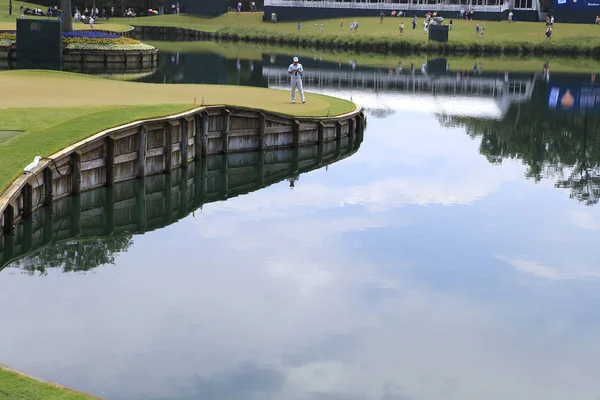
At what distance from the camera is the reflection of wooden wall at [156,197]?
32938mm

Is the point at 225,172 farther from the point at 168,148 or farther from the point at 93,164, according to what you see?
the point at 93,164

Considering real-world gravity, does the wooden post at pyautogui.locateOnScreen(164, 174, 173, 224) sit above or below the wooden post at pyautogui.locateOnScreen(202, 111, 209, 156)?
below

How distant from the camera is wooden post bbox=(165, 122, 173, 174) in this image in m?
41.1

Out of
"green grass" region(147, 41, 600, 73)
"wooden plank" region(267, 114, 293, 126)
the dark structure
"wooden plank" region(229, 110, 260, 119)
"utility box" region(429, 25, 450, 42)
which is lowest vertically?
"wooden plank" region(267, 114, 293, 126)

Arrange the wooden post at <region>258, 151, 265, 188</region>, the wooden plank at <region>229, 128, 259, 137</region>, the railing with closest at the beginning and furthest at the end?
the wooden post at <region>258, 151, 265, 188</region> → the wooden plank at <region>229, 128, 259, 137</region> → the railing

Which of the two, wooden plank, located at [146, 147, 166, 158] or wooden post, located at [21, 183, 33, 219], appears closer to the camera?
wooden post, located at [21, 183, 33, 219]

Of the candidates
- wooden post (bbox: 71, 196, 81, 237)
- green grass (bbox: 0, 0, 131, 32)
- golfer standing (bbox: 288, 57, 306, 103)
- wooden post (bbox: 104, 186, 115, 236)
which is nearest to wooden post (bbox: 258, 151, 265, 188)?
golfer standing (bbox: 288, 57, 306, 103)

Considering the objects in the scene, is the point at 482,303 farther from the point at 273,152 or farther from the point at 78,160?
the point at 273,152

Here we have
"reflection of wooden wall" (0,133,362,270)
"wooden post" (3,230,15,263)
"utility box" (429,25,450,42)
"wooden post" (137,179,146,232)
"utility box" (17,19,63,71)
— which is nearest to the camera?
"wooden post" (3,230,15,263)

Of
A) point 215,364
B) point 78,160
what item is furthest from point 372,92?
point 215,364

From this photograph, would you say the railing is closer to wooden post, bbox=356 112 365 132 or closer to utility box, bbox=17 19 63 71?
utility box, bbox=17 19 63 71

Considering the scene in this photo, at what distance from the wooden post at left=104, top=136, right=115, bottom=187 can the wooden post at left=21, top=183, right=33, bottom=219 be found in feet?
18.5

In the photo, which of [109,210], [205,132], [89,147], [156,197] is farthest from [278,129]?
[89,147]

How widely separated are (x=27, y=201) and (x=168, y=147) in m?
10.1
